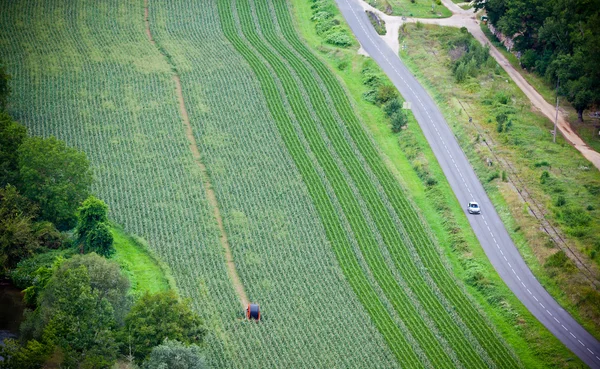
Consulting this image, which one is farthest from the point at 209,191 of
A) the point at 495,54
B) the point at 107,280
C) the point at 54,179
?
the point at 495,54

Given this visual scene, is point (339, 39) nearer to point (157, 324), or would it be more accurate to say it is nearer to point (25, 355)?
point (157, 324)

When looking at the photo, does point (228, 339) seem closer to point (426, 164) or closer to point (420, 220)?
point (420, 220)

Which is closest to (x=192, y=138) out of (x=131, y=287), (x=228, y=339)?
(x=131, y=287)

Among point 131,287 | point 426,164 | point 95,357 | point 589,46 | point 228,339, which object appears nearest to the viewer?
point 95,357

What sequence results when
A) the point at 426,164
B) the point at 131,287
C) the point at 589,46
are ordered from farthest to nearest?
the point at 589,46 < the point at 426,164 < the point at 131,287

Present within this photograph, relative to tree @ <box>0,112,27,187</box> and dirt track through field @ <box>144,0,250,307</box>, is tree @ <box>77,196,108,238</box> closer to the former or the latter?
tree @ <box>0,112,27,187</box>

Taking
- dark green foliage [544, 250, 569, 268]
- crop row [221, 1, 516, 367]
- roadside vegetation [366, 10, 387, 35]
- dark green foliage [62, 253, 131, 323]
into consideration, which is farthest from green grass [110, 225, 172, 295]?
roadside vegetation [366, 10, 387, 35]
